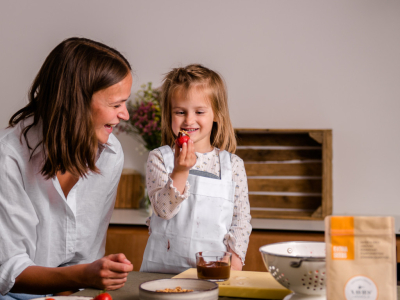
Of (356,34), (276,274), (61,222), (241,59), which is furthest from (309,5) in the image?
(276,274)

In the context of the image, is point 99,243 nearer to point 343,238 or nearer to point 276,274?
point 276,274

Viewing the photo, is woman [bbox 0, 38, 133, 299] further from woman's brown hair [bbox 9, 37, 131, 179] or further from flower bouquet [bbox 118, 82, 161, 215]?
flower bouquet [bbox 118, 82, 161, 215]

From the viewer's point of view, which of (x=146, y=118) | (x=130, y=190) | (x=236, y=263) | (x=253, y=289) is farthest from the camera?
(x=130, y=190)

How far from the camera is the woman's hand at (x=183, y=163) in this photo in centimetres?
112

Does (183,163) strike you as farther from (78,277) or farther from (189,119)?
(78,277)

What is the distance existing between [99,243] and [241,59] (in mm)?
1497

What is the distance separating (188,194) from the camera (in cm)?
117

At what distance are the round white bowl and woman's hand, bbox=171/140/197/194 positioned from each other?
0.40 meters

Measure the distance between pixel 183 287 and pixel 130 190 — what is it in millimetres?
1783

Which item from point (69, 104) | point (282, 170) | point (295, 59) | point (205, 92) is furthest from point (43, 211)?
point (295, 59)

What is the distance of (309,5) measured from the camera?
2398mm

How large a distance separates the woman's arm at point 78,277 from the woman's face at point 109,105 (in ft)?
1.36

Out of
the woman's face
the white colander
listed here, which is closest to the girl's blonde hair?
the woman's face

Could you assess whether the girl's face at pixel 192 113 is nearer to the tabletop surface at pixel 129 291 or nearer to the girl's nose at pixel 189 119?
the girl's nose at pixel 189 119
